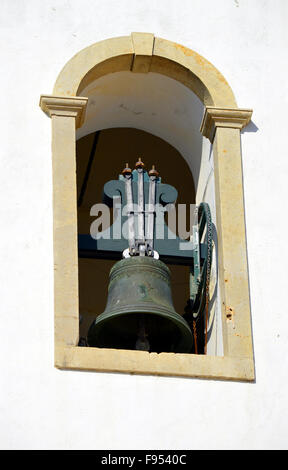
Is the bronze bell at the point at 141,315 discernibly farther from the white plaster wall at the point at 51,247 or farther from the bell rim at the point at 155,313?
the white plaster wall at the point at 51,247

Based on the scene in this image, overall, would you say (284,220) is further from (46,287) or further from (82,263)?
(82,263)

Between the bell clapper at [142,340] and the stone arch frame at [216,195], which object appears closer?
the stone arch frame at [216,195]

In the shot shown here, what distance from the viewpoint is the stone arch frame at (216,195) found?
11.8 meters

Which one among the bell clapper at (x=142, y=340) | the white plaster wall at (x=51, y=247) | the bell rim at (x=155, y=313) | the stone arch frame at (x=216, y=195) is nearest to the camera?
the white plaster wall at (x=51, y=247)

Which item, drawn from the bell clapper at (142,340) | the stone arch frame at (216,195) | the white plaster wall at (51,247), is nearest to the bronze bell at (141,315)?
the bell clapper at (142,340)

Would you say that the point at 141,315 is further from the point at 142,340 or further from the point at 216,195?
the point at 216,195

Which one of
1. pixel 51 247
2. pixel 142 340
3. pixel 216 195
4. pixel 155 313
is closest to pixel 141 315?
pixel 142 340

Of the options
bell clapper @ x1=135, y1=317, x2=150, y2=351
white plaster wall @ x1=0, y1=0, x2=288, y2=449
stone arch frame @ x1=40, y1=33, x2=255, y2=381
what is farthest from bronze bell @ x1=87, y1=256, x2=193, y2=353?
white plaster wall @ x1=0, y1=0, x2=288, y2=449

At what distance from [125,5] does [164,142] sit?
1.97 meters

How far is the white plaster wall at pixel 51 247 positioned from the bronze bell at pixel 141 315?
0.47 meters

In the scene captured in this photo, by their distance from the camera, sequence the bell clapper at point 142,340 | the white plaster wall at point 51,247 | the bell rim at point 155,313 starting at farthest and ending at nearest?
the bell clapper at point 142,340 < the bell rim at point 155,313 < the white plaster wall at point 51,247

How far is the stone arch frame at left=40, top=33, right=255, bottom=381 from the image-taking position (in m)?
11.8

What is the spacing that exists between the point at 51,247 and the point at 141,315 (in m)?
0.74

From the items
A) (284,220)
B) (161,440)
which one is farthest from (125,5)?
(161,440)
